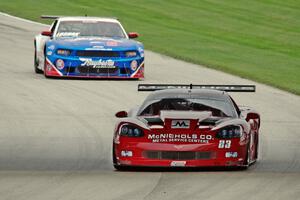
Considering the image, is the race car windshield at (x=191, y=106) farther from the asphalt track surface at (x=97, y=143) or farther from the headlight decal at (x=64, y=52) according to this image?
the headlight decal at (x=64, y=52)

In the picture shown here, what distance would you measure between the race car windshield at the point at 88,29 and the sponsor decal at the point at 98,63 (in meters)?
1.09

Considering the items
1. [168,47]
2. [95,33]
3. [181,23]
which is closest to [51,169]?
[95,33]

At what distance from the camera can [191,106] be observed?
643 inches

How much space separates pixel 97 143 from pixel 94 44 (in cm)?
910

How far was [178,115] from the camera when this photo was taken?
15586 mm

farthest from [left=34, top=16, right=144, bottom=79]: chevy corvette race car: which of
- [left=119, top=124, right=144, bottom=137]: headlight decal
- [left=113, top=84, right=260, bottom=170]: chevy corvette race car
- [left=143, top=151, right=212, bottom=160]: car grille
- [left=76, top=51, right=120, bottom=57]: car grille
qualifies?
[left=143, top=151, right=212, bottom=160]: car grille

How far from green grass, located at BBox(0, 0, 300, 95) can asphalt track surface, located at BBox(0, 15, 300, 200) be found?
5.72 ft

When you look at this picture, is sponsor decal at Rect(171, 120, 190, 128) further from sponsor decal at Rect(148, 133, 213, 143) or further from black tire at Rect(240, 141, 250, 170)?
black tire at Rect(240, 141, 250, 170)

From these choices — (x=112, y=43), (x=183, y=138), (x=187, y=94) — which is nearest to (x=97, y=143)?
(x=187, y=94)

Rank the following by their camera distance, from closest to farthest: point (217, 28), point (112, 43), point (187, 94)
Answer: point (187, 94), point (112, 43), point (217, 28)

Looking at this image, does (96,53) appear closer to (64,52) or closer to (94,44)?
(94,44)

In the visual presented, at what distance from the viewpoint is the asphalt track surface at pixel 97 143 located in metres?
13.3

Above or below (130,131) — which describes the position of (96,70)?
below

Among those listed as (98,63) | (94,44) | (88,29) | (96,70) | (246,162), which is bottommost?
(96,70)
